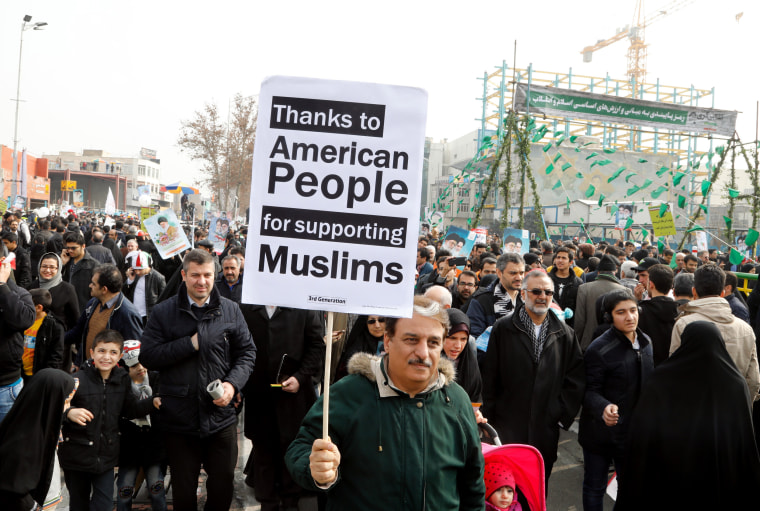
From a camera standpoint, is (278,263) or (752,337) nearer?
(278,263)

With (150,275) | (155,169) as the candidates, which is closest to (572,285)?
(150,275)

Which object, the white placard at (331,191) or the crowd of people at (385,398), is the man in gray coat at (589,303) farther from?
the white placard at (331,191)

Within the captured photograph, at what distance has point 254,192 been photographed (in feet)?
7.82

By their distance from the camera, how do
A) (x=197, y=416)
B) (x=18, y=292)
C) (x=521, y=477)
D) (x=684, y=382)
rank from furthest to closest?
(x=18, y=292) → (x=197, y=416) → (x=684, y=382) → (x=521, y=477)

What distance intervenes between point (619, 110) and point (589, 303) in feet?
42.2

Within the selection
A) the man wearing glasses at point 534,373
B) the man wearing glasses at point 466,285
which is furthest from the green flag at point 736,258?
the man wearing glasses at point 534,373

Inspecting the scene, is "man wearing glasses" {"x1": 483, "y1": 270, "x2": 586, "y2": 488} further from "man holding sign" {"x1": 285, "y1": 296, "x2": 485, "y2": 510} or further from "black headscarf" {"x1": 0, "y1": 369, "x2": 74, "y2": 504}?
"black headscarf" {"x1": 0, "y1": 369, "x2": 74, "y2": 504}

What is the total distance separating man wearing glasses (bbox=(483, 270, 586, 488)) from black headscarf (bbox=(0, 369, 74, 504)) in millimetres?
2915

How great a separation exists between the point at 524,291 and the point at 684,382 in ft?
4.03

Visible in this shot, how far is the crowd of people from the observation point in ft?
7.48

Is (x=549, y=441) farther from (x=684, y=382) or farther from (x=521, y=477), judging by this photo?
(x=521, y=477)

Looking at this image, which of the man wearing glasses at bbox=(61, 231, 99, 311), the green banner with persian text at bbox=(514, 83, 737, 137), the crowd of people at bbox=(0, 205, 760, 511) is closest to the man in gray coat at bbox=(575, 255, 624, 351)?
the crowd of people at bbox=(0, 205, 760, 511)

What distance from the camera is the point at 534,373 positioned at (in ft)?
14.0

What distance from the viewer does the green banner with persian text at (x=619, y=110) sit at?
49.8ft
